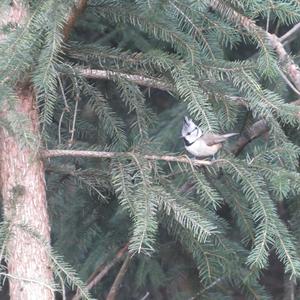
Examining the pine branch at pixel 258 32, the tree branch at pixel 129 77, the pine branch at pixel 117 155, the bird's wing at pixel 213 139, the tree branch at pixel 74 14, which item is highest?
the pine branch at pixel 258 32

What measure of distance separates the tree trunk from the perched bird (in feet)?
2.60

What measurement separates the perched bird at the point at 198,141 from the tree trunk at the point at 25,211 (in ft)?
2.60

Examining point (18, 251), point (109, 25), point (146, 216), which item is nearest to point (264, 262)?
point (146, 216)

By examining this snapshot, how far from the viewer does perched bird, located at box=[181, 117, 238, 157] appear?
117 inches

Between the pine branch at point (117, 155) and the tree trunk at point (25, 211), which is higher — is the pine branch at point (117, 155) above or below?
above

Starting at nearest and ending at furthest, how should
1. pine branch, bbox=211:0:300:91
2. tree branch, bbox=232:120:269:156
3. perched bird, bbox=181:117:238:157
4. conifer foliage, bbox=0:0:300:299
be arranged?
conifer foliage, bbox=0:0:300:299 < pine branch, bbox=211:0:300:91 < tree branch, bbox=232:120:269:156 < perched bird, bbox=181:117:238:157

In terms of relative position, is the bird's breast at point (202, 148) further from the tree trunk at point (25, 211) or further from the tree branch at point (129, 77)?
the tree trunk at point (25, 211)

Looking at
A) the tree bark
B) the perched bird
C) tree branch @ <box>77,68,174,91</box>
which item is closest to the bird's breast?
the perched bird

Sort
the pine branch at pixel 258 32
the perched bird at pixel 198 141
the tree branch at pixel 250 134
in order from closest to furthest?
the pine branch at pixel 258 32
the tree branch at pixel 250 134
the perched bird at pixel 198 141

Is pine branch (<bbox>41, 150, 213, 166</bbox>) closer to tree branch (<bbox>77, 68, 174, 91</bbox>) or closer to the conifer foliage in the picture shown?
the conifer foliage

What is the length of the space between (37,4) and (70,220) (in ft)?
4.80

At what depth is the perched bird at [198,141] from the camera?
297cm

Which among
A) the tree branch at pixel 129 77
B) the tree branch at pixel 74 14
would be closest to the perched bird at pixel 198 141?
the tree branch at pixel 129 77

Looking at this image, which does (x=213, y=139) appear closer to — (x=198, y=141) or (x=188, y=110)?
(x=198, y=141)
